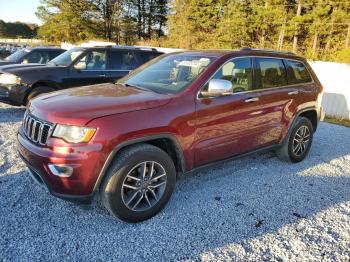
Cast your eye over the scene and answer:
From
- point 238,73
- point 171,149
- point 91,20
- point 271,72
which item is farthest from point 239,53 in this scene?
point 91,20

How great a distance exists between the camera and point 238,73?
431cm

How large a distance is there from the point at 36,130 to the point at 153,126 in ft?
3.86

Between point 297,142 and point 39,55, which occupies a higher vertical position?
point 39,55

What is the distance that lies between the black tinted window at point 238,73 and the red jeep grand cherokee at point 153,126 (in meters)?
0.01

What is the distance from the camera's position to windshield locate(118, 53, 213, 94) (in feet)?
12.7

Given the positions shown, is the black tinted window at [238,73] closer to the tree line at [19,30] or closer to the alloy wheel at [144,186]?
the alloy wheel at [144,186]

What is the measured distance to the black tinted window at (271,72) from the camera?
4602 mm

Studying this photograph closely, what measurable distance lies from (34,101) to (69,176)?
1.16 meters

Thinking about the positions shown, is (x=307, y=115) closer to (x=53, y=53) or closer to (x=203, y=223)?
(x=203, y=223)

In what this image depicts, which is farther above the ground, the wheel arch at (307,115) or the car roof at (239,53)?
the car roof at (239,53)

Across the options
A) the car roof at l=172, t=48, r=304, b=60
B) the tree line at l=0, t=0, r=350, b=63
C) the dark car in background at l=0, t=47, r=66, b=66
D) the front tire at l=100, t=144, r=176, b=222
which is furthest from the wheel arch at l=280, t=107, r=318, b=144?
the dark car in background at l=0, t=47, r=66, b=66

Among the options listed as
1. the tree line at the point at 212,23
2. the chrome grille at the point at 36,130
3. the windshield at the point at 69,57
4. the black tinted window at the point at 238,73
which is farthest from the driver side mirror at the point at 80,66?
the tree line at the point at 212,23

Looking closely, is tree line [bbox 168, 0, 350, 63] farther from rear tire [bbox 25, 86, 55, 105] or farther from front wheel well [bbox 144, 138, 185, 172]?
front wheel well [bbox 144, 138, 185, 172]

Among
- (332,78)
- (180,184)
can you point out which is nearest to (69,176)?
(180,184)
